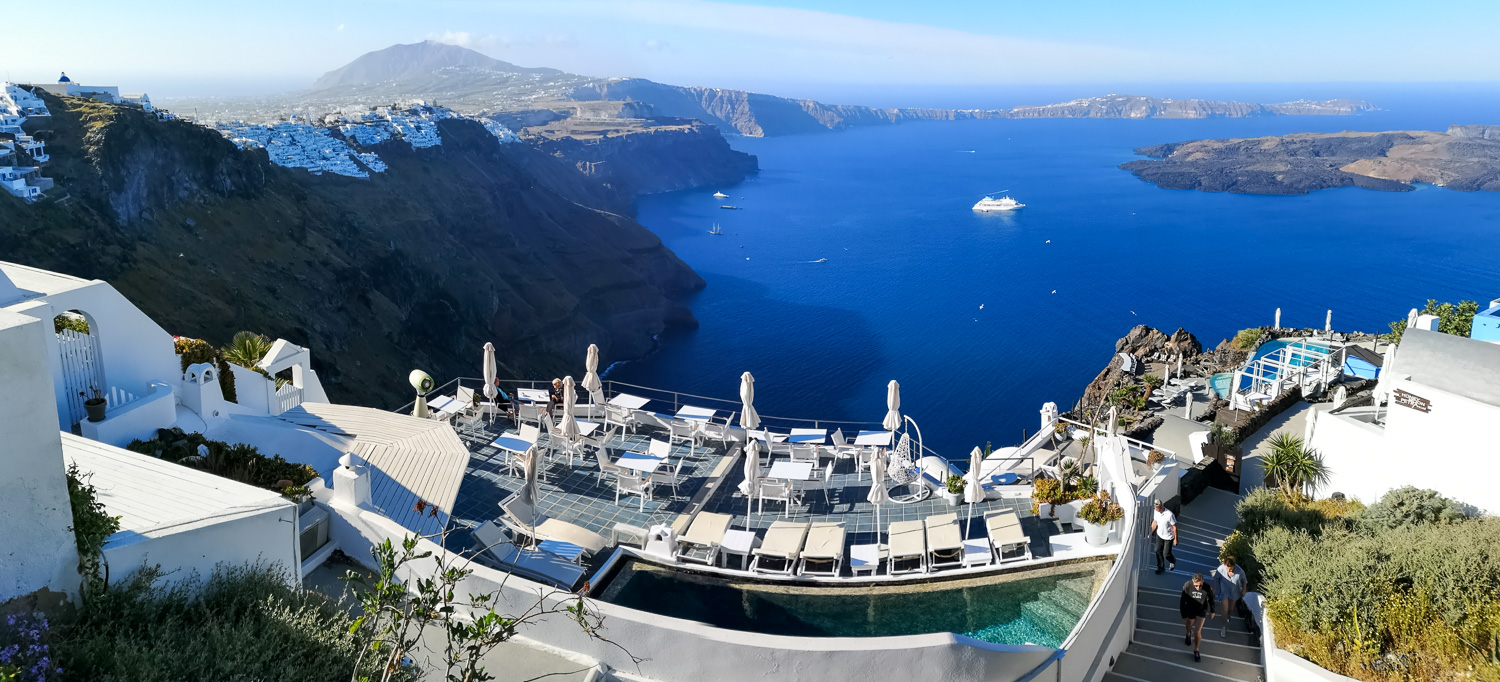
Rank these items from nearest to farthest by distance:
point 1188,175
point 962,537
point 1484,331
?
point 962,537, point 1484,331, point 1188,175

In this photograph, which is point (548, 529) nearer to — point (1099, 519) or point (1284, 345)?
point (1099, 519)

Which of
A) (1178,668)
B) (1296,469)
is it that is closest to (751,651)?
(1178,668)

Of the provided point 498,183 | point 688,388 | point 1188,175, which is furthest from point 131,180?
point 1188,175

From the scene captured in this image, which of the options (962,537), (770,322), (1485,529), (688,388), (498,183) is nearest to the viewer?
(1485,529)

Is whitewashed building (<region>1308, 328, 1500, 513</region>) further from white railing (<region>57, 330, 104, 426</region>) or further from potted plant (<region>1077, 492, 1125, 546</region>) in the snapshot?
white railing (<region>57, 330, 104, 426</region>)

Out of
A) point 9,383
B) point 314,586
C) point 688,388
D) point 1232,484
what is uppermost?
point 9,383

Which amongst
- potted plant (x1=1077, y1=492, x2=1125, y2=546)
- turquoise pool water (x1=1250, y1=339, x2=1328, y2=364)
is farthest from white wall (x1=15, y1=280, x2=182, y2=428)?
turquoise pool water (x1=1250, y1=339, x2=1328, y2=364)

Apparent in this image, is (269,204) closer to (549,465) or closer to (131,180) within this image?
(131,180)

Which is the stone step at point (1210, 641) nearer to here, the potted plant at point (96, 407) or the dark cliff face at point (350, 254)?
the potted plant at point (96, 407)
